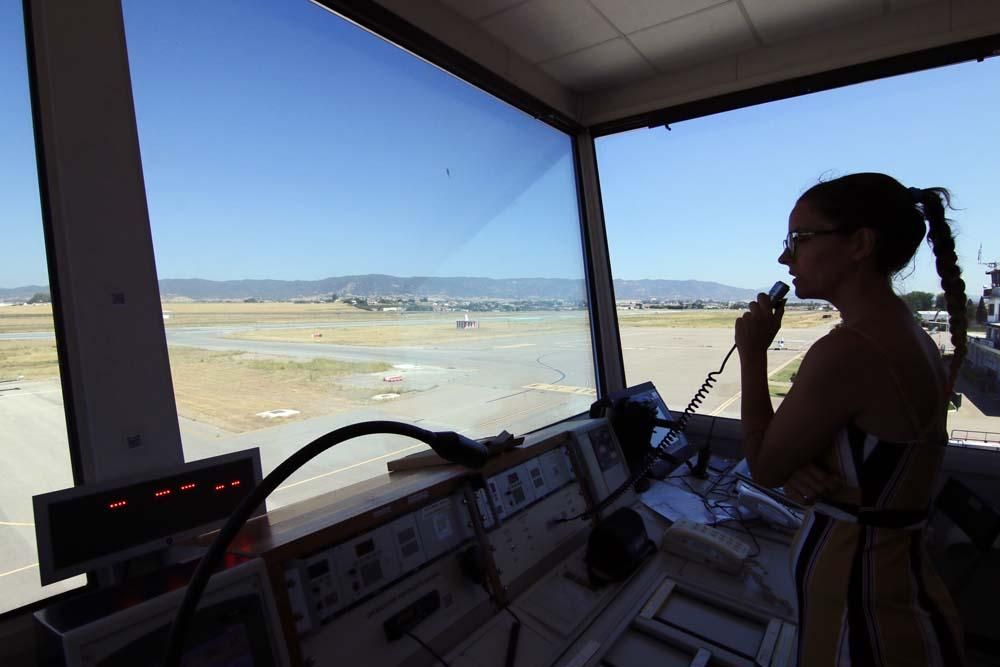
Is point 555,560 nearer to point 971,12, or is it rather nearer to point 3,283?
point 3,283

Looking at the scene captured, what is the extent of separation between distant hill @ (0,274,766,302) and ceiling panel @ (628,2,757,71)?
128cm

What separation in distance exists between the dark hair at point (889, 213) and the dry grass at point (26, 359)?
1757 mm

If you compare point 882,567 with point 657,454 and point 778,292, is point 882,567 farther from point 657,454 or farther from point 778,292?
point 657,454

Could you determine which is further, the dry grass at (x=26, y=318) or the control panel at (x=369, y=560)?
the dry grass at (x=26, y=318)

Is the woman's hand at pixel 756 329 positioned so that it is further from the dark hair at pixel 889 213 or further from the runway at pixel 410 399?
the dark hair at pixel 889 213

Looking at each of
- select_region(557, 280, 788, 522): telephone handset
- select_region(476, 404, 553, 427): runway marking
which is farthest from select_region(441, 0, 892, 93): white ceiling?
select_region(476, 404, 553, 427): runway marking

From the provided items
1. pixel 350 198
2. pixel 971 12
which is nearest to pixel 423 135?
pixel 350 198

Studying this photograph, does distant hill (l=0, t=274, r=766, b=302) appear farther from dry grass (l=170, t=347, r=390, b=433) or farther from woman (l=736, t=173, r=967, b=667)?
woman (l=736, t=173, r=967, b=667)

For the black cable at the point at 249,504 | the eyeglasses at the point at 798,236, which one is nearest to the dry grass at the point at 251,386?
the black cable at the point at 249,504

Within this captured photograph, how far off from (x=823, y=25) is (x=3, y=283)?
3370 mm

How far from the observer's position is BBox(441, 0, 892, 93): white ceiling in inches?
87.3

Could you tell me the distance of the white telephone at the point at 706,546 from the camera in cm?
139

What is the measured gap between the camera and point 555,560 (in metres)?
1.41

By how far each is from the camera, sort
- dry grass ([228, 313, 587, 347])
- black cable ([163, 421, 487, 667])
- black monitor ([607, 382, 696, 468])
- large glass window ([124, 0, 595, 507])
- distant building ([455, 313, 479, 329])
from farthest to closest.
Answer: distant building ([455, 313, 479, 329]) → black monitor ([607, 382, 696, 468]) → dry grass ([228, 313, 587, 347]) → large glass window ([124, 0, 595, 507]) → black cable ([163, 421, 487, 667])
